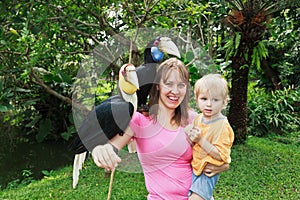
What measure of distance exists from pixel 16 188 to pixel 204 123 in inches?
132

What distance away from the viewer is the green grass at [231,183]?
133 inches

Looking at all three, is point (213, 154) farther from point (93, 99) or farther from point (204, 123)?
point (93, 99)

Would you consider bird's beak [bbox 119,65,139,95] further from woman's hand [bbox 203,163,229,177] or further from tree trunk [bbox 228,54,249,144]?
tree trunk [bbox 228,54,249,144]

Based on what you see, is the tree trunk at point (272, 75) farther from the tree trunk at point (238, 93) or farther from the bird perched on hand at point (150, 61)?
the bird perched on hand at point (150, 61)

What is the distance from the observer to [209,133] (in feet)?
3.97

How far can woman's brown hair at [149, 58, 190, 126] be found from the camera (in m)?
1.25

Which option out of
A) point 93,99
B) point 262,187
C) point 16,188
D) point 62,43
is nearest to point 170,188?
point 93,99

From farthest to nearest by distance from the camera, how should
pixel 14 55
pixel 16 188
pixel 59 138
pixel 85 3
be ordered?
1. pixel 59 138
2. pixel 16 188
3. pixel 85 3
4. pixel 14 55

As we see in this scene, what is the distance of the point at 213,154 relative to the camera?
1.20 meters

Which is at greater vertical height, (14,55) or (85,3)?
(85,3)

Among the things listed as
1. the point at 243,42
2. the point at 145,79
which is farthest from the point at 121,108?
the point at 243,42

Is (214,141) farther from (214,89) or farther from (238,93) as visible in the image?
(238,93)

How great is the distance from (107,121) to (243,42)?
3.42 m

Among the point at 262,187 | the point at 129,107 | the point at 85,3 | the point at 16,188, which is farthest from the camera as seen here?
the point at 16,188
